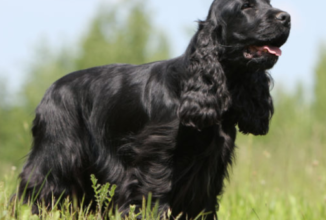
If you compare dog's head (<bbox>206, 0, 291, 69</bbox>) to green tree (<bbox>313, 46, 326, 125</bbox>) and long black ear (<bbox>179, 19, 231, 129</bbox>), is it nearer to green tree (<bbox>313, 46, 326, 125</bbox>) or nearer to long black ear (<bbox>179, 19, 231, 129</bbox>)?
long black ear (<bbox>179, 19, 231, 129</bbox>)

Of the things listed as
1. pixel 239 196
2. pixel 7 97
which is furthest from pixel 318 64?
pixel 239 196

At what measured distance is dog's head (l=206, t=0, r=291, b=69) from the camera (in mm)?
3387

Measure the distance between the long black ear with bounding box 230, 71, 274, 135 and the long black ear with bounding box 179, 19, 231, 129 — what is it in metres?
0.17

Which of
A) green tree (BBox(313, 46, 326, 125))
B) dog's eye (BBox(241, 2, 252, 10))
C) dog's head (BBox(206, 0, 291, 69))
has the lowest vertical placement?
green tree (BBox(313, 46, 326, 125))

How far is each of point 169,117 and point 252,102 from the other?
708mm

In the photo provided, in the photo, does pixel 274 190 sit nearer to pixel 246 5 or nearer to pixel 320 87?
pixel 246 5

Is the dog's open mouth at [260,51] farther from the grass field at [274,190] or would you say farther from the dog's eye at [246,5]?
the grass field at [274,190]

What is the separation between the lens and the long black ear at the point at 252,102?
Answer: 3768mm

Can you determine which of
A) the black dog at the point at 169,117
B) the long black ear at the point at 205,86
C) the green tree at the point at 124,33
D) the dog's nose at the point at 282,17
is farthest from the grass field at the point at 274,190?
the green tree at the point at 124,33

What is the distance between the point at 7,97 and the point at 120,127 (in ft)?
116

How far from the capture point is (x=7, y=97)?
37.4 metres

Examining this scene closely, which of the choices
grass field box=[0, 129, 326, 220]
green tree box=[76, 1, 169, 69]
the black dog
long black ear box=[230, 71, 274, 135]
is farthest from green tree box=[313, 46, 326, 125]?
the black dog

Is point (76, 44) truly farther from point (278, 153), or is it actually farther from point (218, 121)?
point (218, 121)

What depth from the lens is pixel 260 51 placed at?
11.4 feet
